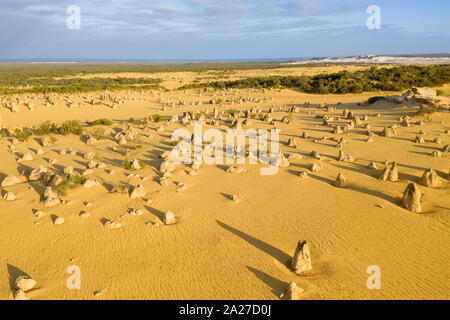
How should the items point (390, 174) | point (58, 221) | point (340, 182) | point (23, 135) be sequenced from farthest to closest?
point (23, 135), point (390, 174), point (340, 182), point (58, 221)

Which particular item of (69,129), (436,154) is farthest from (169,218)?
(69,129)

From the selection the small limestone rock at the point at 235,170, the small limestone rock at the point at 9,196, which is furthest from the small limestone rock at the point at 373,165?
the small limestone rock at the point at 9,196

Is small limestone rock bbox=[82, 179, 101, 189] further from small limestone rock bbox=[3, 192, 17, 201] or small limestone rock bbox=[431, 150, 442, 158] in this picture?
small limestone rock bbox=[431, 150, 442, 158]

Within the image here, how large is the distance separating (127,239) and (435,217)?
834 cm

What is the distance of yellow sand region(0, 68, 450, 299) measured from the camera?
18.0 ft

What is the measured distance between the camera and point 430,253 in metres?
6.32

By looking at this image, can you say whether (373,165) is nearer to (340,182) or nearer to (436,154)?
(340,182)

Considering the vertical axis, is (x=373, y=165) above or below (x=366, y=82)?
below

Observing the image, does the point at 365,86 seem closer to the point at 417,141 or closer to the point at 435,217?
the point at 417,141

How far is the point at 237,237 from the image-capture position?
706cm

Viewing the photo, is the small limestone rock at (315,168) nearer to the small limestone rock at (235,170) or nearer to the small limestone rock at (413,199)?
the small limestone rock at (235,170)

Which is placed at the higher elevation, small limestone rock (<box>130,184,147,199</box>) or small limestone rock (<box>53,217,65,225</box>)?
small limestone rock (<box>130,184,147,199</box>)

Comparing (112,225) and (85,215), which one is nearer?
(112,225)

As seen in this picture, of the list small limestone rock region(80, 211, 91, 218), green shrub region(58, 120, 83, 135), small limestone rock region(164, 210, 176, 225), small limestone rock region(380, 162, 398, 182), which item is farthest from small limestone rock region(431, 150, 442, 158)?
green shrub region(58, 120, 83, 135)
